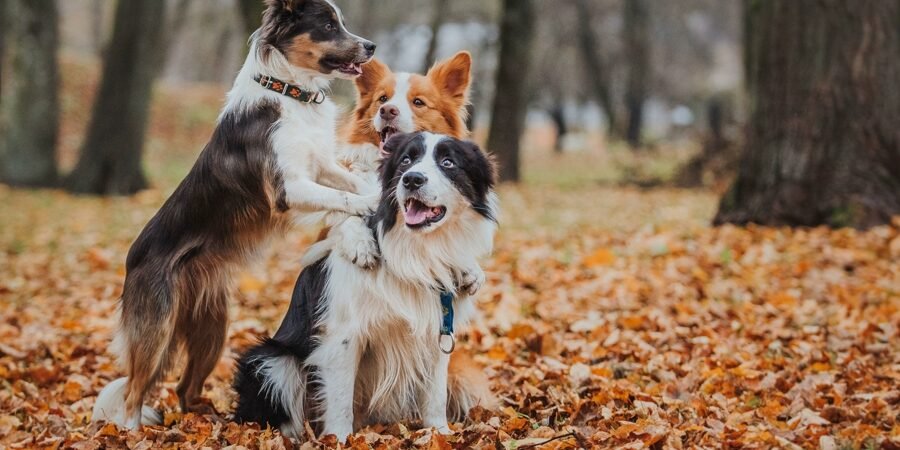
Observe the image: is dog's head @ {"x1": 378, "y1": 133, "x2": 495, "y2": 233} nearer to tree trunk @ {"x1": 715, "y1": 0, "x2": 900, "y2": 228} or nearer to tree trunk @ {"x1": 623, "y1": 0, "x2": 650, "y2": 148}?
tree trunk @ {"x1": 715, "y1": 0, "x2": 900, "y2": 228}

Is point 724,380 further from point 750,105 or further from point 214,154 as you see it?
point 750,105

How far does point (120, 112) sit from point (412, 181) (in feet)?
44.6

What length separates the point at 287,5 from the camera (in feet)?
13.9

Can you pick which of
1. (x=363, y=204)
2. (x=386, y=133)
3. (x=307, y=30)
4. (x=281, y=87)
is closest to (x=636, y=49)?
(x=386, y=133)

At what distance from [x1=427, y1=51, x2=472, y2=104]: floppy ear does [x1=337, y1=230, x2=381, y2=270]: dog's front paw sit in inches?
47.4

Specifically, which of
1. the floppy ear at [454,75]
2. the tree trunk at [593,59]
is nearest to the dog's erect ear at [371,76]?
the floppy ear at [454,75]

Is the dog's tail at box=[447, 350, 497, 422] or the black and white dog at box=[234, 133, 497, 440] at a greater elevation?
the black and white dog at box=[234, 133, 497, 440]

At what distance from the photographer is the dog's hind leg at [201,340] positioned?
446cm

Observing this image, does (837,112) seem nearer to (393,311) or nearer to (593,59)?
(393,311)

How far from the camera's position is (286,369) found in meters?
4.21

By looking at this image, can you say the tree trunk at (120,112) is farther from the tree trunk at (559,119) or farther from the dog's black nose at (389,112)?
the tree trunk at (559,119)

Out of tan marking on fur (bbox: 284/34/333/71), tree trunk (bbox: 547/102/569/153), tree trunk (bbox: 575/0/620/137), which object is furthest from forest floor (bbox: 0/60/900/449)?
tree trunk (bbox: 547/102/569/153)

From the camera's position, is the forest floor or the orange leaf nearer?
the forest floor

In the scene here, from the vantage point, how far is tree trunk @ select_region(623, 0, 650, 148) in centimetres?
2861
